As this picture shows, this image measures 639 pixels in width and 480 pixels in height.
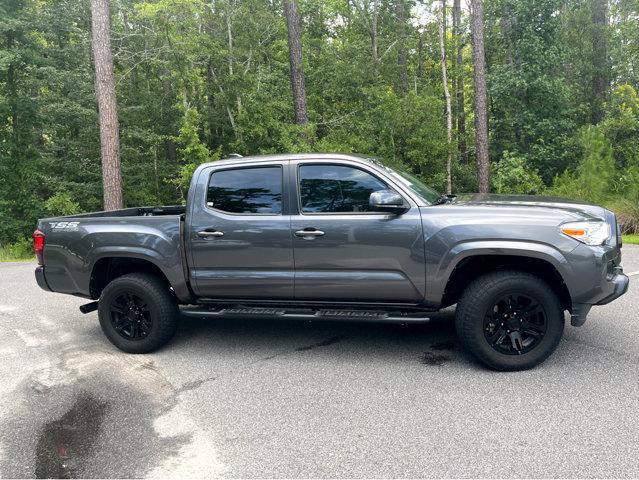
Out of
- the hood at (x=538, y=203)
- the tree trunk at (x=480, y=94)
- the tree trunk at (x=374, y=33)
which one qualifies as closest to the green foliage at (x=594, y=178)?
the tree trunk at (x=480, y=94)

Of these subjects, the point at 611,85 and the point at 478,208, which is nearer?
the point at 478,208

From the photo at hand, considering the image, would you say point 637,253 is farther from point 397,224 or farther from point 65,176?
point 65,176

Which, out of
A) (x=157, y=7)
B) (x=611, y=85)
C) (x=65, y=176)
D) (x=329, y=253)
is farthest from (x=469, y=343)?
(x=611, y=85)

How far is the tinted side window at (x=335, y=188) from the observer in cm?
460

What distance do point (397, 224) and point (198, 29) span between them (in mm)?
16751

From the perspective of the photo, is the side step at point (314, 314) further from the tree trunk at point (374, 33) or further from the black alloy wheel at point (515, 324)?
the tree trunk at point (374, 33)

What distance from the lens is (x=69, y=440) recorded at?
343cm

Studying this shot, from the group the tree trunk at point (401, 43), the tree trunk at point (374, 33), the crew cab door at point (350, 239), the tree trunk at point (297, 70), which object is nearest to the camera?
the crew cab door at point (350, 239)

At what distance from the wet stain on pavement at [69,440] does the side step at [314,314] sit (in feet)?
4.43

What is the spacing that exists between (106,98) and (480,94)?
11.4 m

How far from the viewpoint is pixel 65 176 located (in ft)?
62.7

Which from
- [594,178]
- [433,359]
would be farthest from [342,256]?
[594,178]

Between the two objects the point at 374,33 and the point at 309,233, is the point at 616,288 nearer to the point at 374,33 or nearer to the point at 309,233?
the point at 309,233

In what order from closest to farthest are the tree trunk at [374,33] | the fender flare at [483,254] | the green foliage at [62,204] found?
the fender flare at [483,254]
the green foliage at [62,204]
the tree trunk at [374,33]
